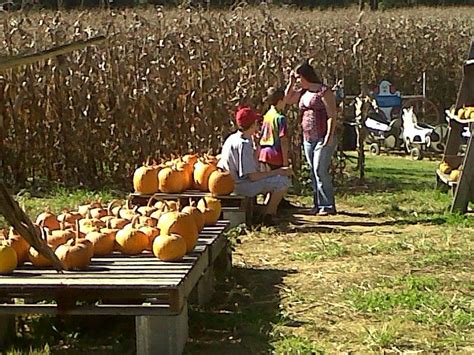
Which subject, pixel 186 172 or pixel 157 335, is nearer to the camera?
pixel 157 335

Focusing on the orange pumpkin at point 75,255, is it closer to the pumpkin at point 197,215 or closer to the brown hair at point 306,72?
Answer: the pumpkin at point 197,215

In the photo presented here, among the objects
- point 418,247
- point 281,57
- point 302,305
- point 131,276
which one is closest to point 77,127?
point 281,57

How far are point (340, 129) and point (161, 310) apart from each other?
276 inches

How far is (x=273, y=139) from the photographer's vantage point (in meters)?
9.30

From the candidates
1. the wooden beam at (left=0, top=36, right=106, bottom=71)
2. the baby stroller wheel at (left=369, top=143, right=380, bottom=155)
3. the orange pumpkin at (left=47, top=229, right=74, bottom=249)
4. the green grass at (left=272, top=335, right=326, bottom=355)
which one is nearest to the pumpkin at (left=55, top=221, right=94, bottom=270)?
the orange pumpkin at (left=47, top=229, right=74, bottom=249)

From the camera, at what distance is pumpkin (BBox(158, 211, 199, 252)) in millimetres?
5484

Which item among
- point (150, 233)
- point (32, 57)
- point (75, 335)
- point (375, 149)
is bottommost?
point (375, 149)

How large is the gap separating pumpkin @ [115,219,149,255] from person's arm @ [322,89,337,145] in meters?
4.04

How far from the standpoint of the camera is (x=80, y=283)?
484 cm

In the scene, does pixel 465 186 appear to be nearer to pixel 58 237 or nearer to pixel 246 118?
pixel 246 118

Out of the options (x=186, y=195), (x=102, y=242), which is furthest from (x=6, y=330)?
(x=186, y=195)

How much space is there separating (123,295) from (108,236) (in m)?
0.85

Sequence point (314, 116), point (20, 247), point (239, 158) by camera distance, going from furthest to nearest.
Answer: point (314, 116), point (239, 158), point (20, 247)

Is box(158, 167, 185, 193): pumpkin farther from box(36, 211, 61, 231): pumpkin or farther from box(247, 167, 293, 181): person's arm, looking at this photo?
box(36, 211, 61, 231): pumpkin
